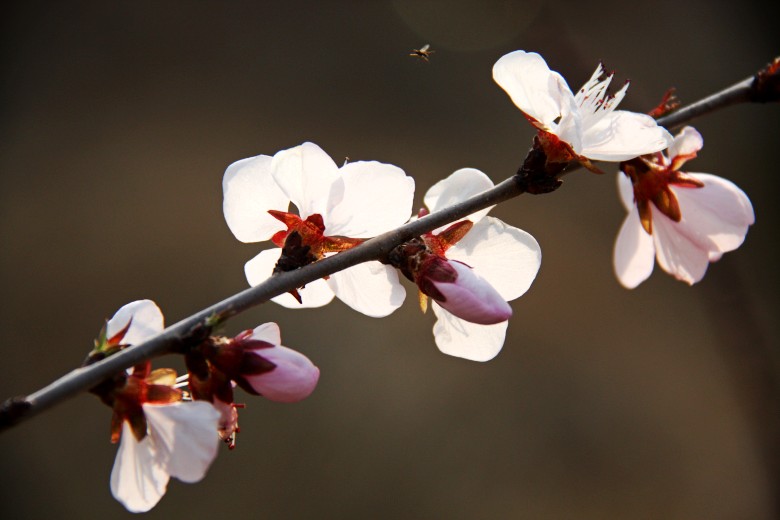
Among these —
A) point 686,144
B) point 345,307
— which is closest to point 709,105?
point 686,144

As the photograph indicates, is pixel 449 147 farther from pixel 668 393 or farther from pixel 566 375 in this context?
pixel 668 393

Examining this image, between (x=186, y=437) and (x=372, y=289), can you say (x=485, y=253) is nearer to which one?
(x=372, y=289)

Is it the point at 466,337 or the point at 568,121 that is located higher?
the point at 568,121

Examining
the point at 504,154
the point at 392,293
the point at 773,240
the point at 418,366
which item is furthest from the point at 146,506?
the point at 773,240

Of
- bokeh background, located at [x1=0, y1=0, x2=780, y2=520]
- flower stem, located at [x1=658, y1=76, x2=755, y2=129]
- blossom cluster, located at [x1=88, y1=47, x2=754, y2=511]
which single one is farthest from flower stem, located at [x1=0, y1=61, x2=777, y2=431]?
bokeh background, located at [x1=0, y1=0, x2=780, y2=520]

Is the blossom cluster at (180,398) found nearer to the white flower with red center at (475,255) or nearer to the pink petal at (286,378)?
the pink petal at (286,378)

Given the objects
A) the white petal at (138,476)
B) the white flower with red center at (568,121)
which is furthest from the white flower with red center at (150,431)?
the white flower with red center at (568,121)
